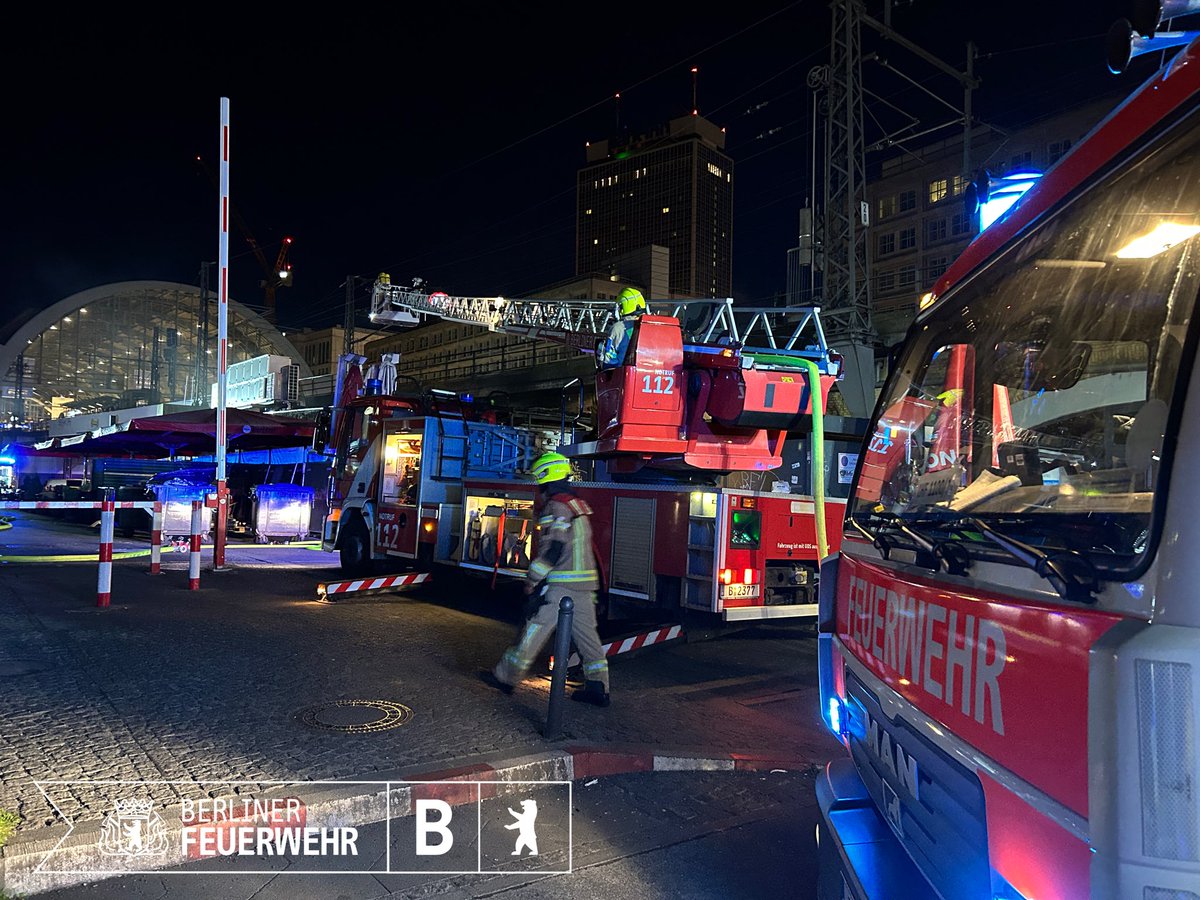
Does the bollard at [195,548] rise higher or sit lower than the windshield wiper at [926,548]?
lower

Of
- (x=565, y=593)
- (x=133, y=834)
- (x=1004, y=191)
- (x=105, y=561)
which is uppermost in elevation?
(x=1004, y=191)

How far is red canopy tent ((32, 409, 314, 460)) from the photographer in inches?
741

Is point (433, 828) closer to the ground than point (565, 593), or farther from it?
closer to the ground

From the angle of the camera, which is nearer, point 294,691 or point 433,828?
point 433,828

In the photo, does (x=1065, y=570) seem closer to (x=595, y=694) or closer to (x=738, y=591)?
(x=595, y=694)

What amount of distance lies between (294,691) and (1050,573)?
18.0ft

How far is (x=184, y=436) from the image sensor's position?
22734 mm

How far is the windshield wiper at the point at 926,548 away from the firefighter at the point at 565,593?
11.6ft

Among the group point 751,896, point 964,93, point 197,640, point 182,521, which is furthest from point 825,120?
point 751,896

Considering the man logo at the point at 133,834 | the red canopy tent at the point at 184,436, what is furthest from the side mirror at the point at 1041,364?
the red canopy tent at the point at 184,436

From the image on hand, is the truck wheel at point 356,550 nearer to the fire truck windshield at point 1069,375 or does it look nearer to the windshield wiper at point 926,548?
the fire truck windshield at point 1069,375

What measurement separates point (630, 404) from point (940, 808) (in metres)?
5.93

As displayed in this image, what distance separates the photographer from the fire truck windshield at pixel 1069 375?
154cm

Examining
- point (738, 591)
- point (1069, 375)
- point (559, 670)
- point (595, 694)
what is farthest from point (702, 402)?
point (1069, 375)
